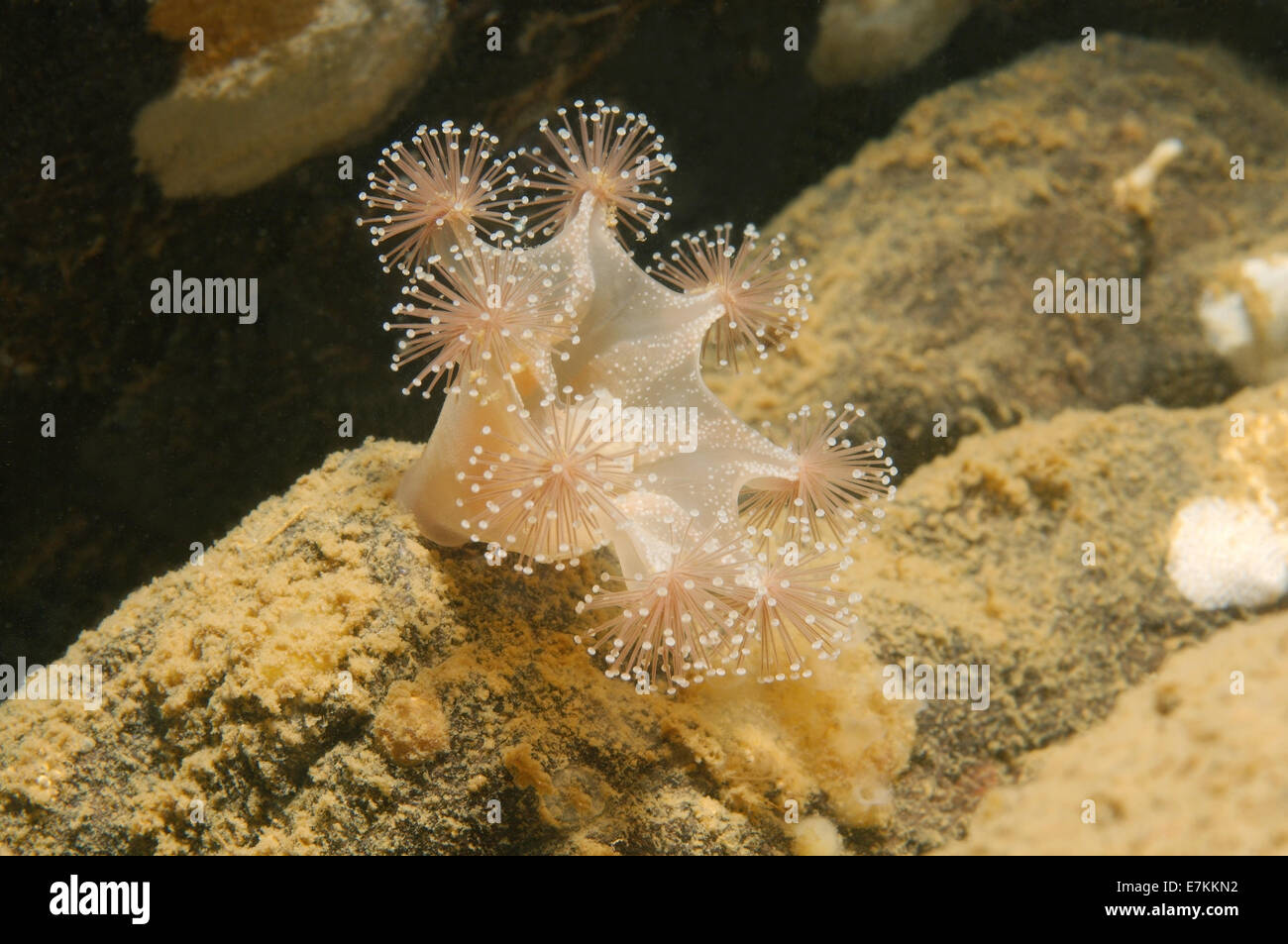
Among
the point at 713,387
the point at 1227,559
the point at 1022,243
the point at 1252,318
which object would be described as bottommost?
the point at 1227,559

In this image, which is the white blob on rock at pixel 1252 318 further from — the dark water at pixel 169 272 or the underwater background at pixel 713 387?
the dark water at pixel 169 272

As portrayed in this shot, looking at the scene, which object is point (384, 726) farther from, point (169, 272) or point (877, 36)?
point (877, 36)

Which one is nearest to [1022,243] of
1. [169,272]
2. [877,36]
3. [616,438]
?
[877,36]

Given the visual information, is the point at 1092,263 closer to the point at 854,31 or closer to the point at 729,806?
the point at 854,31

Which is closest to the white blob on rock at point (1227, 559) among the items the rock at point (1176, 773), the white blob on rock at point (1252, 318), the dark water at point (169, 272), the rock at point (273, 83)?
the rock at point (1176, 773)

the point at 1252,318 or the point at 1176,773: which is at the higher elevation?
the point at 1252,318

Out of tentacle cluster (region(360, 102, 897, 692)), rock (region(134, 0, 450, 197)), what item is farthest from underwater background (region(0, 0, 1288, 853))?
tentacle cluster (region(360, 102, 897, 692))

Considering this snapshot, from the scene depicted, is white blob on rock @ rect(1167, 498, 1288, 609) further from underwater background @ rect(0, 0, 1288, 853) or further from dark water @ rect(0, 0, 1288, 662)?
dark water @ rect(0, 0, 1288, 662)

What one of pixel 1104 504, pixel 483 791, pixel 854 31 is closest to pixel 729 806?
pixel 483 791
